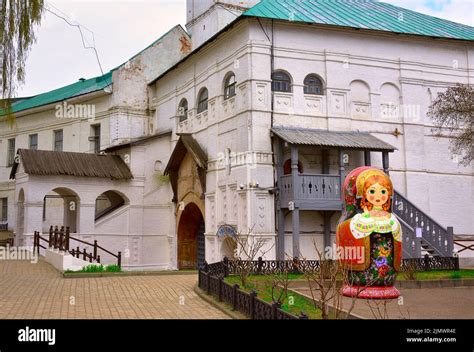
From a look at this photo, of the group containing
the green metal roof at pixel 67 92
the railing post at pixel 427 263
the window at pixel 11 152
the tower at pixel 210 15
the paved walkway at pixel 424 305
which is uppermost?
the tower at pixel 210 15

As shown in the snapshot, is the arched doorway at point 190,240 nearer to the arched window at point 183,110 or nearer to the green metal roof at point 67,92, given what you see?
the arched window at point 183,110

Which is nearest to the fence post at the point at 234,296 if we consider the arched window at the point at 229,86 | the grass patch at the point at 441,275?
the grass patch at the point at 441,275

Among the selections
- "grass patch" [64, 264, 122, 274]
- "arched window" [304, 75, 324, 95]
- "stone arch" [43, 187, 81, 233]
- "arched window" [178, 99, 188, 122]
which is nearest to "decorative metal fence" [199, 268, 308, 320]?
"grass patch" [64, 264, 122, 274]

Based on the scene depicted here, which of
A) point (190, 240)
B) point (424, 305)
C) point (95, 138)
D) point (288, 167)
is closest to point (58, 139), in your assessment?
point (95, 138)

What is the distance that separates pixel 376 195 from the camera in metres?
13.0

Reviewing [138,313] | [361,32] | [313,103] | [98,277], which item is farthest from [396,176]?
[138,313]

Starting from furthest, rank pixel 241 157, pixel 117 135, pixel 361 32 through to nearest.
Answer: pixel 117 135 → pixel 361 32 → pixel 241 157

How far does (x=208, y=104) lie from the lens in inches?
984

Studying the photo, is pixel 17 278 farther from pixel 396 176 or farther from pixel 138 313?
pixel 396 176

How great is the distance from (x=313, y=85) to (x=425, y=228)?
715 cm

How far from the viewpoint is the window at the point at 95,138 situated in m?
34.4

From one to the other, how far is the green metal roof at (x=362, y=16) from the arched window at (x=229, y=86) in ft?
9.79

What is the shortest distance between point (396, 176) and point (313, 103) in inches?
184

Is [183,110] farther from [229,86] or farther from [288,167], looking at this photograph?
[288,167]
